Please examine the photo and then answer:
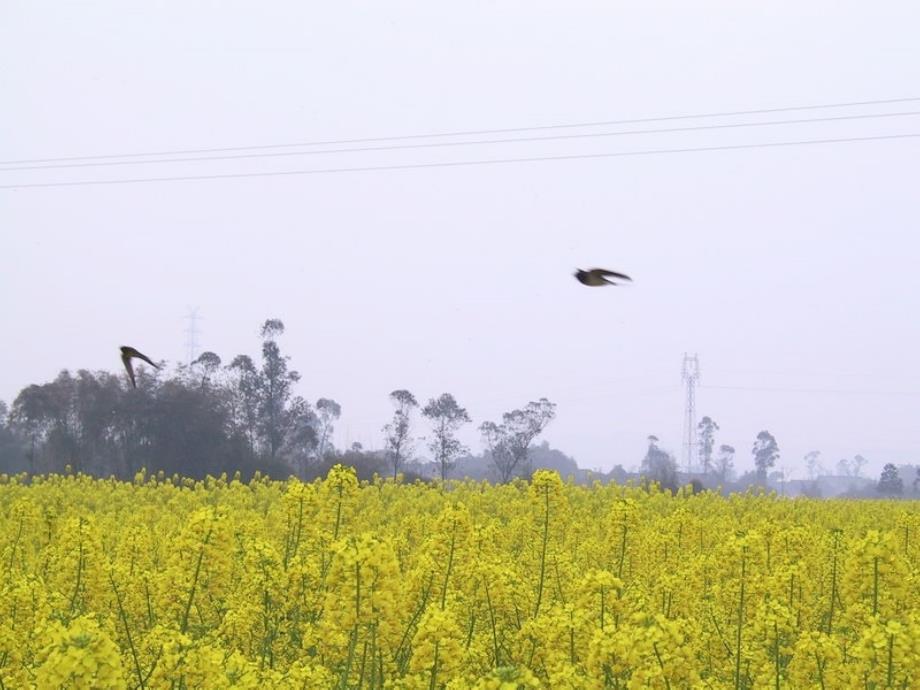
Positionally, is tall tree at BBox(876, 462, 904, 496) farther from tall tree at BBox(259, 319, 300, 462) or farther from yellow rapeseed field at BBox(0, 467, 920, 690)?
yellow rapeseed field at BBox(0, 467, 920, 690)

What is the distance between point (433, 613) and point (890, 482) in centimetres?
12435

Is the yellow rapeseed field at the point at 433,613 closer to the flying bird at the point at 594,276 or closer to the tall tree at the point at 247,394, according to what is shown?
the flying bird at the point at 594,276

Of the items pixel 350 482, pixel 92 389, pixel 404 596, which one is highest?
pixel 92 389

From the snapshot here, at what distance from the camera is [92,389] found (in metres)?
47.0

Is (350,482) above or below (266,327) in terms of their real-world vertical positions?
below

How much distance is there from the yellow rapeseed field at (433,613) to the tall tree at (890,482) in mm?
114993

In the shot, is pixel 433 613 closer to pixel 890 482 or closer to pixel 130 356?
pixel 130 356

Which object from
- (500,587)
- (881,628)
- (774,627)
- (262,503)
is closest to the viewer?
(881,628)

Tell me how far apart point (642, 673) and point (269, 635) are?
12.3 ft

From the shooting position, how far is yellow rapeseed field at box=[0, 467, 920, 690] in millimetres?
5215

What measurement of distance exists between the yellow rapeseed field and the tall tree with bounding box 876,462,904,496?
115m

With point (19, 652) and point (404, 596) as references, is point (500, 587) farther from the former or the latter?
point (19, 652)

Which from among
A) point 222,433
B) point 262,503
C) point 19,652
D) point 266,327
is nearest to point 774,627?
point 19,652

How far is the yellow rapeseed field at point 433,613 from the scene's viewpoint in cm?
521
